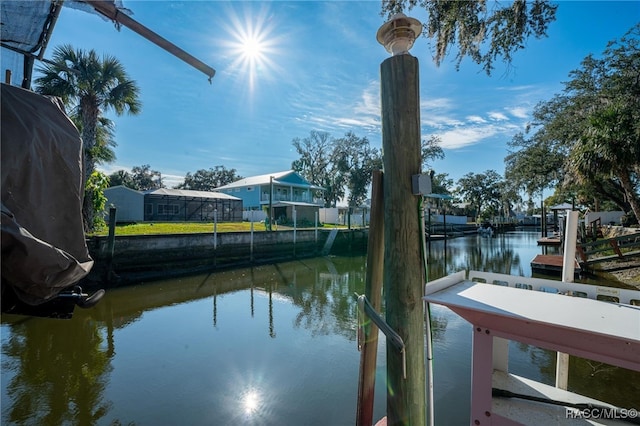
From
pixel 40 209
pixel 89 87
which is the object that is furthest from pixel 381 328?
pixel 89 87

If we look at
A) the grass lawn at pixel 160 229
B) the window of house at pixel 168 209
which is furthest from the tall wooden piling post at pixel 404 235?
the window of house at pixel 168 209

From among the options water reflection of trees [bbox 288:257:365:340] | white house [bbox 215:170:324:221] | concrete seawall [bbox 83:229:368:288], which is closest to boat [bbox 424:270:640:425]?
water reflection of trees [bbox 288:257:365:340]

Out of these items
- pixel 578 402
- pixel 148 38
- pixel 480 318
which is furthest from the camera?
pixel 148 38

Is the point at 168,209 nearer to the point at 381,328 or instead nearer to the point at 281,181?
the point at 281,181

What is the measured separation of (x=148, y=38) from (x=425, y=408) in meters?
3.96

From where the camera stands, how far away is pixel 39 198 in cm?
132

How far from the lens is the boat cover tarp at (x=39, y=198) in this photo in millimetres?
1110

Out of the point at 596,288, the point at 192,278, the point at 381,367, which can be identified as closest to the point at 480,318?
the point at 596,288

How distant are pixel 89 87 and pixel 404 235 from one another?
48.7 feet

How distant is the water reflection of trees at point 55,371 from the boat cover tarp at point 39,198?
3005mm

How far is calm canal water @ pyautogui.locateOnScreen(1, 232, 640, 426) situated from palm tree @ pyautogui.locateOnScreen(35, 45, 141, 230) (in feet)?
22.8

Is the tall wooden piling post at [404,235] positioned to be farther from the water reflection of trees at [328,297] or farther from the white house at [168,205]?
the white house at [168,205]

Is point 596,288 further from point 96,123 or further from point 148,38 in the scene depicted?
point 96,123

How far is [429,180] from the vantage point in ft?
5.82
